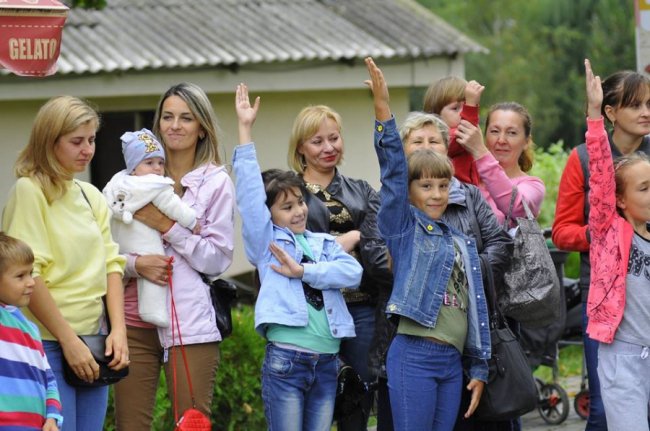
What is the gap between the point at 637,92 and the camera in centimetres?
617

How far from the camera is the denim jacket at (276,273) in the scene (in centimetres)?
559

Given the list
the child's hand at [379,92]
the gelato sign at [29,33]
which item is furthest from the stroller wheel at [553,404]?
the gelato sign at [29,33]

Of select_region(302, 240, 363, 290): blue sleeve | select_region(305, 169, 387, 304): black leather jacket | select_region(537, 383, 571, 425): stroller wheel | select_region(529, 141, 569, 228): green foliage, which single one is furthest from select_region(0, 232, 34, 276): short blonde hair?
select_region(529, 141, 569, 228): green foliage

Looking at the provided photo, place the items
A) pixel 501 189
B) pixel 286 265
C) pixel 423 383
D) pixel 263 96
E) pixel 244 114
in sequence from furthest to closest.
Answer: pixel 263 96
pixel 501 189
pixel 244 114
pixel 286 265
pixel 423 383

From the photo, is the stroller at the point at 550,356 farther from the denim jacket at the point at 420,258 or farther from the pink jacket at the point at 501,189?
the denim jacket at the point at 420,258

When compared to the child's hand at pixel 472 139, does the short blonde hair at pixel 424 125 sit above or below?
above

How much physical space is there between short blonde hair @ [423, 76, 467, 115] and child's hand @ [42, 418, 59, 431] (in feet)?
9.57

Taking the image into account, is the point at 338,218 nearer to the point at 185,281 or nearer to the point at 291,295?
the point at 291,295

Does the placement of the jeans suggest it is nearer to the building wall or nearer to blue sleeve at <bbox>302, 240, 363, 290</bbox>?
blue sleeve at <bbox>302, 240, 363, 290</bbox>

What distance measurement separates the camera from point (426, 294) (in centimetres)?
555

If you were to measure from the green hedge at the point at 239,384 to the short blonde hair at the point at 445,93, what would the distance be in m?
2.08

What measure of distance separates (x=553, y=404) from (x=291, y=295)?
363 cm

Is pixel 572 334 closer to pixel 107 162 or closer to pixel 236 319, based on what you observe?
pixel 236 319

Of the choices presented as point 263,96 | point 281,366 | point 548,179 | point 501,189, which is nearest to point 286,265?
point 281,366
